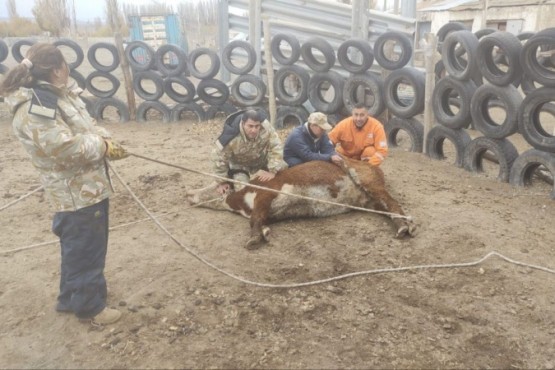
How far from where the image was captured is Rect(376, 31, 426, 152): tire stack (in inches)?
297

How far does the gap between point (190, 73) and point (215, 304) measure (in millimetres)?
8137

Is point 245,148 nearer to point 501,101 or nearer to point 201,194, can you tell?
point 201,194

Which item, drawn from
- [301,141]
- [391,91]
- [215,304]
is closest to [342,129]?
[301,141]

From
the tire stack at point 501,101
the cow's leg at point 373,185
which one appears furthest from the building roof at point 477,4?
the cow's leg at point 373,185

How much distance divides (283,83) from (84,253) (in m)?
7.14

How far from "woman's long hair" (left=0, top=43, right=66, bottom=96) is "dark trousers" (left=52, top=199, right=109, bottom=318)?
865 millimetres

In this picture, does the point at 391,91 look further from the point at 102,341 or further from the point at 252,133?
the point at 102,341

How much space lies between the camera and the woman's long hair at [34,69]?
2.64 meters

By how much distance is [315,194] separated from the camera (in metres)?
5.03

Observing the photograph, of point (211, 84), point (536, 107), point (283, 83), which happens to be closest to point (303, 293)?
point (536, 107)

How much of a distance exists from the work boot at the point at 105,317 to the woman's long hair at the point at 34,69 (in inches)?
65.7

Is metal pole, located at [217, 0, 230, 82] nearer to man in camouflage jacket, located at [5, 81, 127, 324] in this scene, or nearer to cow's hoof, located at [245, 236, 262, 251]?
cow's hoof, located at [245, 236, 262, 251]

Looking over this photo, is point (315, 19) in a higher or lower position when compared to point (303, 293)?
higher

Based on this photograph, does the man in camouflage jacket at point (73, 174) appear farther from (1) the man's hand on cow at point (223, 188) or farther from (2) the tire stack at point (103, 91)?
(2) the tire stack at point (103, 91)
